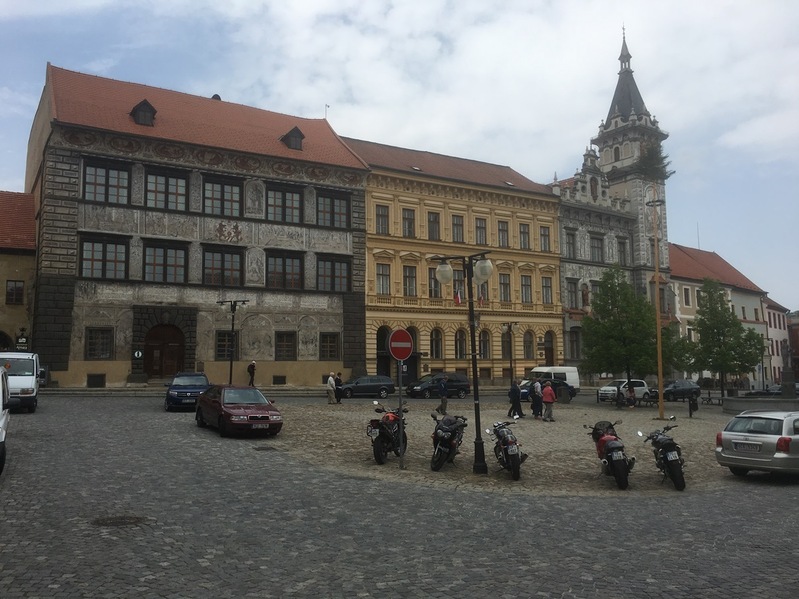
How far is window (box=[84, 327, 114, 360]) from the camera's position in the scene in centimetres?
3853

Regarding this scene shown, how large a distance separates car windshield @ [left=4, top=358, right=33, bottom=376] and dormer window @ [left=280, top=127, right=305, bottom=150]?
2522 centimetres

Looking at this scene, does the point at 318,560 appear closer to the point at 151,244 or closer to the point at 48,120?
the point at 151,244

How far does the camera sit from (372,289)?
159 ft

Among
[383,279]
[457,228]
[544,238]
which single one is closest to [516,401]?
[383,279]

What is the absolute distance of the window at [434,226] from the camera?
52031 mm

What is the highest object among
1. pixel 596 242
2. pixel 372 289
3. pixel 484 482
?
pixel 596 242

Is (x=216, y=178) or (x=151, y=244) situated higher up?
(x=216, y=178)

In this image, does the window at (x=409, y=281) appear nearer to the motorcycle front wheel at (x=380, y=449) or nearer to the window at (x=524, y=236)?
the window at (x=524, y=236)

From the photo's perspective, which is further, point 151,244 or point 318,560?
point 151,244

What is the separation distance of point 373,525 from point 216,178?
36.1 meters

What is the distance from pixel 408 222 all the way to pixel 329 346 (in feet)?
36.2

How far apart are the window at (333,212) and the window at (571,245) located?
20.8m

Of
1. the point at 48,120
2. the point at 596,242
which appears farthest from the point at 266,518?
the point at 596,242

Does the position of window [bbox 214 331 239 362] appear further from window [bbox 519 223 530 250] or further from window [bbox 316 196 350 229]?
window [bbox 519 223 530 250]
